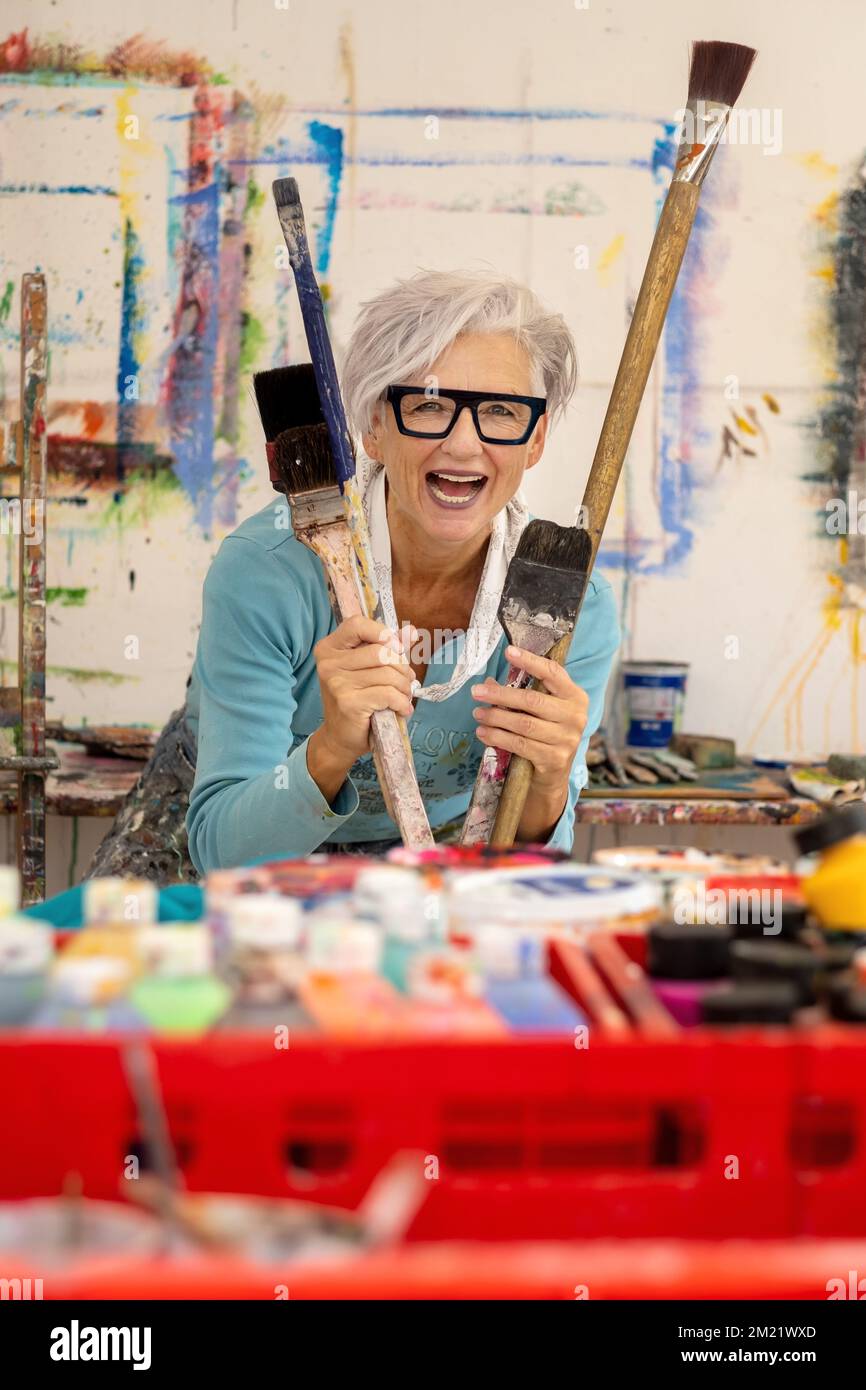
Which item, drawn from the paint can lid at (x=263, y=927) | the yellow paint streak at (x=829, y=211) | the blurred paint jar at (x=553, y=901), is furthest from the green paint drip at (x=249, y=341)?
the paint can lid at (x=263, y=927)

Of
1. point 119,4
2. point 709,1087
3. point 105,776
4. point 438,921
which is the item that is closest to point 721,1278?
point 709,1087

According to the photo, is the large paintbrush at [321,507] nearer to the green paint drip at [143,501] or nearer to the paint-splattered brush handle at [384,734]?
the paint-splattered brush handle at [384,734]

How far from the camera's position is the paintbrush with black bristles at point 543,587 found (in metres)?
1.66

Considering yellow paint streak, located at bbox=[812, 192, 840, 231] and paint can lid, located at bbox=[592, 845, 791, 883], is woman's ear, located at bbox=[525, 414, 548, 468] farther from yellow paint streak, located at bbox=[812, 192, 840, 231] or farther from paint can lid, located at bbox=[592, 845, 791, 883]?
yellow paint streak, located at bbox=[812, 192, 840, 231]

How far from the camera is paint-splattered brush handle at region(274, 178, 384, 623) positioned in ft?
5.13

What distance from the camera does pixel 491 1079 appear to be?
2.43 ft

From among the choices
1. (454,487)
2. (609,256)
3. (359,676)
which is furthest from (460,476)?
(609,256)

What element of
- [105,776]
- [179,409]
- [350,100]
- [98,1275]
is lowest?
[105,776]

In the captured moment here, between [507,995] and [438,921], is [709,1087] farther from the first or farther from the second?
[438,921]

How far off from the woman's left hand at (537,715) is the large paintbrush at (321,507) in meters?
0.11

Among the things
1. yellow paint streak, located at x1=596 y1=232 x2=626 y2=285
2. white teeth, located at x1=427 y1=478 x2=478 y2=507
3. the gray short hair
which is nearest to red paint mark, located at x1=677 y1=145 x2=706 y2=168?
→ the gray short hair

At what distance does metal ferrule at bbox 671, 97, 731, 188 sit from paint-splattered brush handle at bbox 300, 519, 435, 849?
0.58 meters

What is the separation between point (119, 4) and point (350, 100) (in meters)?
0.58

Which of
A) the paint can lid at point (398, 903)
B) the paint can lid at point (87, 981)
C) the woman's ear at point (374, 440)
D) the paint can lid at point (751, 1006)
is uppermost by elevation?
the woman's ear at point (374, 440)
